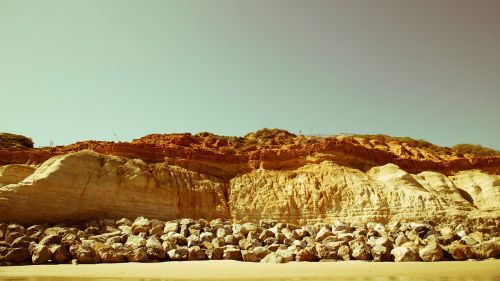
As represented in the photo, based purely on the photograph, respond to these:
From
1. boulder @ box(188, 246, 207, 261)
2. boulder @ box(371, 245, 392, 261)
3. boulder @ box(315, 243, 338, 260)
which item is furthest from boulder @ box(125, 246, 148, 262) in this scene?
boulder @ box(371, 245, 392, 261)

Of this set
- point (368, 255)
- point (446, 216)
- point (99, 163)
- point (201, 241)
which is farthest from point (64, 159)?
point (446, 216)

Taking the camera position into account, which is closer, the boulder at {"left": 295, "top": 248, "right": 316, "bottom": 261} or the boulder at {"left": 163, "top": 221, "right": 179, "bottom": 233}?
the boulder at {"left": 295, "top": 248, "right": 316, "bottom": 261}

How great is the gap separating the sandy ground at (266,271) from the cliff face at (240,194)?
28.2 feet

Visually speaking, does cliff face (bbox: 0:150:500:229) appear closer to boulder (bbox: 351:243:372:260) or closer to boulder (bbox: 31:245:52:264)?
boulder (bbox: 31:245:52:264)

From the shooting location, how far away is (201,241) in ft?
52.5

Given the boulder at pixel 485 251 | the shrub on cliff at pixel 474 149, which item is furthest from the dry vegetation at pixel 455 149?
the boulder at pixel 485 251

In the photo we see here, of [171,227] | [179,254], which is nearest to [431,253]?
[179,254]

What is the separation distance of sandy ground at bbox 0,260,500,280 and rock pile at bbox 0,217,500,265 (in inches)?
31.8

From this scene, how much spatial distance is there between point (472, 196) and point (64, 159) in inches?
1279

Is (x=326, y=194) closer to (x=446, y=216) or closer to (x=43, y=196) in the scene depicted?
(x=446, y=216)

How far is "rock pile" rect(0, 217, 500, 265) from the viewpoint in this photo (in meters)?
13.4

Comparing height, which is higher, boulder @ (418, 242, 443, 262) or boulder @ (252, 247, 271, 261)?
boulder @ (418, 242, 443, 262)

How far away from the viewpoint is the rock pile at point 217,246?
13.4 metres

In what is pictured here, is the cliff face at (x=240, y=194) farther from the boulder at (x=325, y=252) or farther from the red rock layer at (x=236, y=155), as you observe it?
the boulder at (x=325, y=252)
